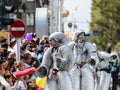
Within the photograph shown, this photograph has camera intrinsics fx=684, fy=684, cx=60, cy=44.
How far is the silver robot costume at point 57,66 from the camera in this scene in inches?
564

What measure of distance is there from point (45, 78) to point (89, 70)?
5.35 ft

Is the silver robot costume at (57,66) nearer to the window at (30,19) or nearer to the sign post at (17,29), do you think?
the sign post at (17,29)

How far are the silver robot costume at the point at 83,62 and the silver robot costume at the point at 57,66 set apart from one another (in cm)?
209

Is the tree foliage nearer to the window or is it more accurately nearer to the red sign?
the window

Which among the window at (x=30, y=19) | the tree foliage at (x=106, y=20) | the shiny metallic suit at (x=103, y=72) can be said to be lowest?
the window at (x=30, y=19)

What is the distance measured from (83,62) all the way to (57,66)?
2586mm

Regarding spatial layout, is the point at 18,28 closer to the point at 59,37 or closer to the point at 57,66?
the point at 59,37

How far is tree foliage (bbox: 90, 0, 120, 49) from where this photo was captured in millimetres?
63594

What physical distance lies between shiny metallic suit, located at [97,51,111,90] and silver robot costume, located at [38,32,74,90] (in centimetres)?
410

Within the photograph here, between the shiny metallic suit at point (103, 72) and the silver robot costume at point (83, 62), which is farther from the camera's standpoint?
the shiny metallic suit at point (103, 72)

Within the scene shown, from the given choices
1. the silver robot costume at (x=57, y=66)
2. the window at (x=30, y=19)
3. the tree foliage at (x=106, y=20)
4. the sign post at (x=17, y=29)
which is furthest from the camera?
the window at (x=30, y=19)

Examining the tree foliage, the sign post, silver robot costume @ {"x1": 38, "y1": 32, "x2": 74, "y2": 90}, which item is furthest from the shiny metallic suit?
the tree foliage

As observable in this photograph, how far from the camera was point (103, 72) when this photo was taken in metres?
19.0

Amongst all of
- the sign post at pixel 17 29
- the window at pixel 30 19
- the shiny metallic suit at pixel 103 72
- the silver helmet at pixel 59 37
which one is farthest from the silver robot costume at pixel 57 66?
the window at pixel 30 19
